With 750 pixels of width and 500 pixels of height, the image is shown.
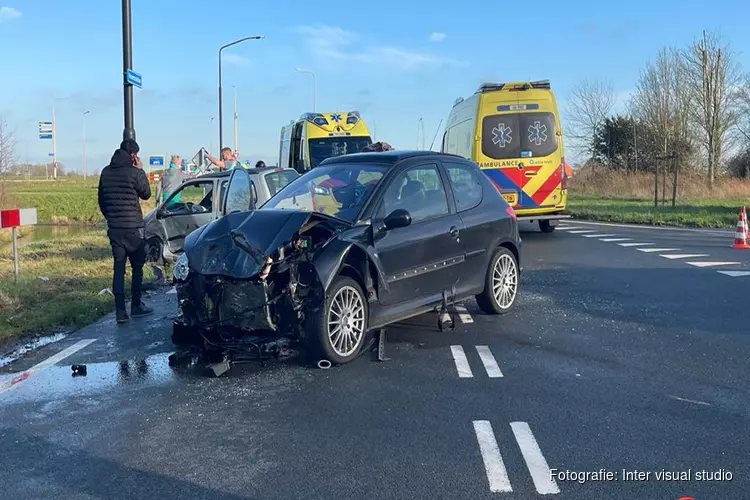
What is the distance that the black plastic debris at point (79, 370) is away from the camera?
244 inches

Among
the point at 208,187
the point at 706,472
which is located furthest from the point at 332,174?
the point at 208,187

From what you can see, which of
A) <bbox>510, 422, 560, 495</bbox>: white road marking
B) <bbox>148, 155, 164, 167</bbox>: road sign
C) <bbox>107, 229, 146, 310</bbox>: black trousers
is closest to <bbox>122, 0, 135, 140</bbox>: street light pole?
<bbox>107, 229, 146, 310</bbox>: black trousers

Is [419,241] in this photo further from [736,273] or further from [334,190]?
[736,273]

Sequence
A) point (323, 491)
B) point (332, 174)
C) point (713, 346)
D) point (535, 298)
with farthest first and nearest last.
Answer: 1. point (535, 298)
2. point (332, 174)
3. point (713, 346)
4. point (323, 491)

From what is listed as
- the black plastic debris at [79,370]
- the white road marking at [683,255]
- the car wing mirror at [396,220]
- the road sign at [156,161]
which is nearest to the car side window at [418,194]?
the car wing mirror at [396,220]

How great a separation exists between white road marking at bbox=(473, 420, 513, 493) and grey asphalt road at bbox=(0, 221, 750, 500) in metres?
0.01

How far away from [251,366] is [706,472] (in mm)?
3705

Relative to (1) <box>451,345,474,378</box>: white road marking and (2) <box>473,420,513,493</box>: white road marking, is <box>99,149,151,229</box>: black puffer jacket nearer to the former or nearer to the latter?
(1) <box>451,345,474,378</box>: white road marking

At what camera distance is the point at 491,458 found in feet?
13.6

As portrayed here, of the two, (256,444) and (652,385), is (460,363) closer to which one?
(652,385)

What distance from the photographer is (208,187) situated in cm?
1247

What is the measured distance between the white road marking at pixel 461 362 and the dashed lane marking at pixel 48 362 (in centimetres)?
366

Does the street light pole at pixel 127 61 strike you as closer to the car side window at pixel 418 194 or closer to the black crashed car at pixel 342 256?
the black crashed car at pixel 342 256

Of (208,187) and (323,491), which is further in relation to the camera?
(208,187)
